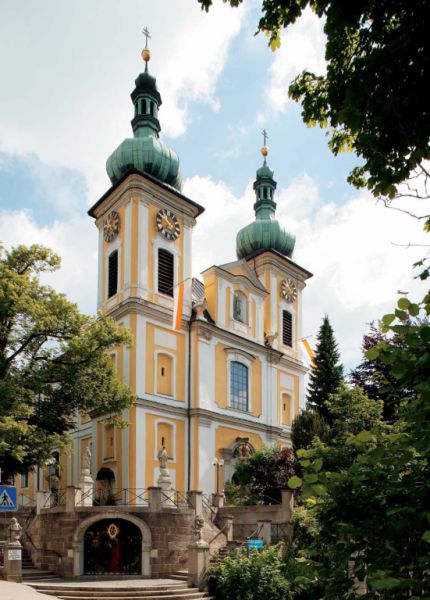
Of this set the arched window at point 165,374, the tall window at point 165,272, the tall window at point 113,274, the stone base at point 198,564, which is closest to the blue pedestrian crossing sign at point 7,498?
the stone base at point 198,564

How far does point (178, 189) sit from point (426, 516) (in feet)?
111

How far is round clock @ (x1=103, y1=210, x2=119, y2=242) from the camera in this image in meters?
34.9

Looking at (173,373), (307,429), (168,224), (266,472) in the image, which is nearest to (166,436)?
(173,373)

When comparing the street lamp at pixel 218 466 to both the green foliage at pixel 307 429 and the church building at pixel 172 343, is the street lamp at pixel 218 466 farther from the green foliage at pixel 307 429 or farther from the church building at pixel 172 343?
the green foliage at pixel 307 429

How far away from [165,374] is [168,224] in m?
Result: 7.86

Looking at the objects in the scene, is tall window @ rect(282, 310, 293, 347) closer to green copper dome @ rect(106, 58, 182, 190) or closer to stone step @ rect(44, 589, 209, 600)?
green copper dome @ rect(106, 58, 182, 190)

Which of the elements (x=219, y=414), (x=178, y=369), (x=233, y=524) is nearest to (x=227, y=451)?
(x=219, y=414)

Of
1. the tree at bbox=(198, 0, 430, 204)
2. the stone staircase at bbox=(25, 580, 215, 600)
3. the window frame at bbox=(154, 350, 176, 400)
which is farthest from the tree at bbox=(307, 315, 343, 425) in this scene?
the tree at bbox=(198, 0, 430, 204)

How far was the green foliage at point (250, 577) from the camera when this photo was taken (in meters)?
18.3

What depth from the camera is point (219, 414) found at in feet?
112

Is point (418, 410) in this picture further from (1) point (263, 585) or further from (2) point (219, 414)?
(2) point (219, 414)

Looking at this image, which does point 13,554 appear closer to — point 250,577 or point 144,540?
point 144,540

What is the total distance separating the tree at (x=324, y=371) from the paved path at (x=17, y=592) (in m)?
23.0

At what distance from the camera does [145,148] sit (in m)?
35.4
